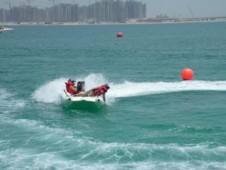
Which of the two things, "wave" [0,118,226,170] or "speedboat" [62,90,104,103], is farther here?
"speedboat" [62,90,104,103]

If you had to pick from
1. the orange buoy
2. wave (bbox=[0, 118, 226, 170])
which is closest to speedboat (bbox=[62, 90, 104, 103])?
wave (bbox=[0, 118, 226, 170])

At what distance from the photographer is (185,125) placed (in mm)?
25703

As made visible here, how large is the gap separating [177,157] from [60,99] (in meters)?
15.4

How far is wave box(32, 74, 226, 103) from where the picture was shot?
114 ft

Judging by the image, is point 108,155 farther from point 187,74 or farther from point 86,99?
point 187,74

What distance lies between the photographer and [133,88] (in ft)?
120

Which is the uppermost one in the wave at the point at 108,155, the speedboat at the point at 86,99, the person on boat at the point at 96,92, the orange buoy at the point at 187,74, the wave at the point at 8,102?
the orange buoy at the point at 187,74

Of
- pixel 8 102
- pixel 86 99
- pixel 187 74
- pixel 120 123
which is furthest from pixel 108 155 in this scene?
pixel 187 74

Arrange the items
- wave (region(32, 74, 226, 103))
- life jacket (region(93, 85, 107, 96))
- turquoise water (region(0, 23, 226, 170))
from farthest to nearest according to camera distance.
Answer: wave (region(32, 74, 226, 103)) < life jacket (region(93, 85, 107, 96)) < turquoise water (region(0, 23, 226, 170))

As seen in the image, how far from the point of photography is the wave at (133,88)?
3462 centimetres

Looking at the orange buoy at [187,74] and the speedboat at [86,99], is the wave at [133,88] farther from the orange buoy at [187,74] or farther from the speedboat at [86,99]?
the speedboat at [86,99]

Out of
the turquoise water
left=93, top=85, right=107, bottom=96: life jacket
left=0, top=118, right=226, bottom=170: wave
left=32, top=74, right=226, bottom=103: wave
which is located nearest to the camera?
left=0, top=118, right=226, bottom=170: wave

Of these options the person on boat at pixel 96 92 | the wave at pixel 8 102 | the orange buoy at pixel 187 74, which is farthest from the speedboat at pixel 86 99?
the orange buoy at pixel 187 74

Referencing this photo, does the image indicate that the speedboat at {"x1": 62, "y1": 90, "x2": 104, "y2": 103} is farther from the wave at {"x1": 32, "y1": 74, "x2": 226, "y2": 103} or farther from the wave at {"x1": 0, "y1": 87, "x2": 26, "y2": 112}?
the wave at {"x1": 0, "y1": 87, "x2": 26, "y2": 112}
